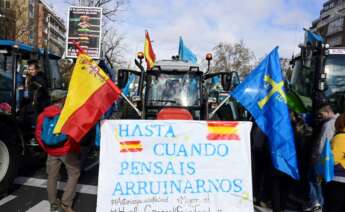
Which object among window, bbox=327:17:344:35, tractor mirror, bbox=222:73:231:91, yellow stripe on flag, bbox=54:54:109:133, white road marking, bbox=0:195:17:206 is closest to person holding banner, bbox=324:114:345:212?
tractor mirror, bbox=222:73:231:91

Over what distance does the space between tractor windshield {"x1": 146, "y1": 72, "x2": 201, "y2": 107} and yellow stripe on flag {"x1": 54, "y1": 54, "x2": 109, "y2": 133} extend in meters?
2.84

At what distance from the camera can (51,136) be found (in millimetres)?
5672

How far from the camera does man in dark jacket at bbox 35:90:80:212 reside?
5.76 metres

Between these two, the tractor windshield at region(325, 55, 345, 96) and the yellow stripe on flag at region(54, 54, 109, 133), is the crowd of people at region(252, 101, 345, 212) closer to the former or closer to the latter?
the tractor windshield at region(325, 55, 345, 96)

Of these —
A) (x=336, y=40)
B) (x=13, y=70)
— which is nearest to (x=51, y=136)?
(x=13, y=70)

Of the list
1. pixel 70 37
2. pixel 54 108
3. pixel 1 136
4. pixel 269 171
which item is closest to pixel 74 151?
pixel 54 108

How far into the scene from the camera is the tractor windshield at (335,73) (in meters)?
8.26

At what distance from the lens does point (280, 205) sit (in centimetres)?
625

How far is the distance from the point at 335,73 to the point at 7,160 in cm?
632

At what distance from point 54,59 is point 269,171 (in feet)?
17.7

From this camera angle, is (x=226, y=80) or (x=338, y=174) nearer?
(x=338, y=174)

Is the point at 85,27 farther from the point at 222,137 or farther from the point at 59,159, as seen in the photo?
Result: the point at 222,137

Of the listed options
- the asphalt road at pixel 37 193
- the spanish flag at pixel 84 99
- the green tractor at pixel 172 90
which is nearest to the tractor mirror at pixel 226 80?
the green tractor at pixel 172 90

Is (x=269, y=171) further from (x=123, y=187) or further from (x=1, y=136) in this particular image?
(x=1, y=136)
